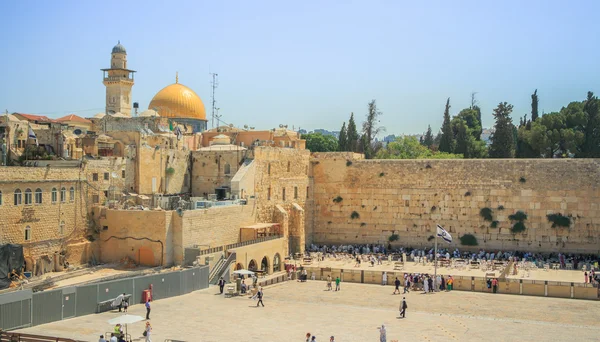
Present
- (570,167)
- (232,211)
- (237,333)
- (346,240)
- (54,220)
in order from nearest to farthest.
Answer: (237,333), (54,220), (232,211), (570,167), (346,240)

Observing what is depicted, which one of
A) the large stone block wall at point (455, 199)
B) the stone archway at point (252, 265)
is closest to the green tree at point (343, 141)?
the large stone block wall at point (455, 199)

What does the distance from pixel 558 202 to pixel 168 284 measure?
69.1 ft

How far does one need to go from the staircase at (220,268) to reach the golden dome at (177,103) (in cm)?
2058

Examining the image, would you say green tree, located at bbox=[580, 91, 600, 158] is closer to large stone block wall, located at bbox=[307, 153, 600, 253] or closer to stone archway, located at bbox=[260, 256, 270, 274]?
large stone block wall, located at bbox=[307, 153, 600, 253]

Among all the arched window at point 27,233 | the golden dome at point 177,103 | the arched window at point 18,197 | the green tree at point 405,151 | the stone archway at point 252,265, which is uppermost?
the golden dome at point 177,103

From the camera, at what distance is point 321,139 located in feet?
202

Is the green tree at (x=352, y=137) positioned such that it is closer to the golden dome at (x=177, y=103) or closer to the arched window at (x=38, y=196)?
the golden dome at (x=177, y=103)

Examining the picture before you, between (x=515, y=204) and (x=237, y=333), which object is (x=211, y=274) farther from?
(x=515, y=204)

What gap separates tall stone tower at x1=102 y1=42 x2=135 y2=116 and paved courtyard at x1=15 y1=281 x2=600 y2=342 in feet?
77.2

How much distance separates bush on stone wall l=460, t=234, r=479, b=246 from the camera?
1348 inches

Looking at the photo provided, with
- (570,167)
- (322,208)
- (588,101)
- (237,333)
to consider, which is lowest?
(237,333)

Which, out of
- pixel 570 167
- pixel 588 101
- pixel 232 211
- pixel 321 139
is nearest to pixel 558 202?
pixel 570 167

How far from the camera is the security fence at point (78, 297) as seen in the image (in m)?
16.1

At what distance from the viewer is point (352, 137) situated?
2002 inches
